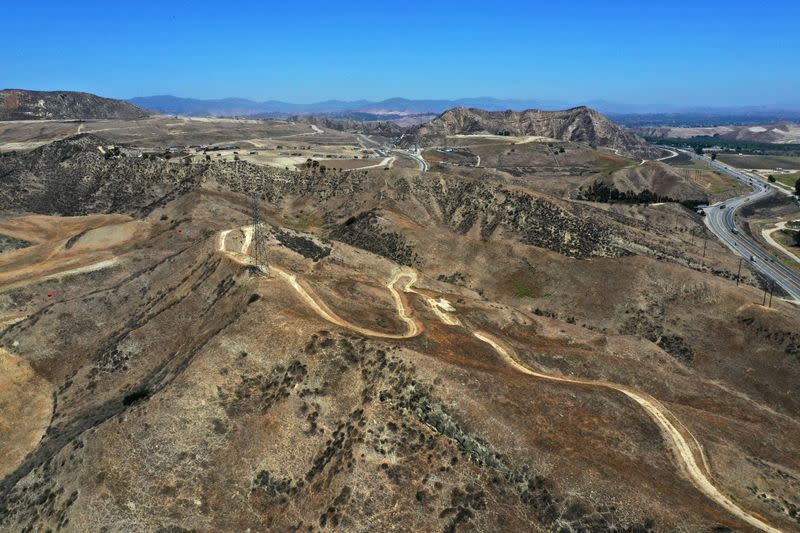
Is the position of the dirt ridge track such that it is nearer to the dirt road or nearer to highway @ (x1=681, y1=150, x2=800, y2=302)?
the dirt road

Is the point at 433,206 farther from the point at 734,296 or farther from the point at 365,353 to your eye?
the point at 365,353

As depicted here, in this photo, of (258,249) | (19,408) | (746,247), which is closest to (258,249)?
(258,249)

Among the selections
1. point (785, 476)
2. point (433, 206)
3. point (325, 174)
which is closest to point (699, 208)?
point (433, 206)

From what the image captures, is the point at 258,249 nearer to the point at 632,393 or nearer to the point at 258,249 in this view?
the point at 258,249

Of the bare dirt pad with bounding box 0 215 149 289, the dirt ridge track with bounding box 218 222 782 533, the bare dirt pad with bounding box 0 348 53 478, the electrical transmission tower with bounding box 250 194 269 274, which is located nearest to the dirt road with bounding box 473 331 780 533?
the dirt ridge track with bounding box 218 222 782 533

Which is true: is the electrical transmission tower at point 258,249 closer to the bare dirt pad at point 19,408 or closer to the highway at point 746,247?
the bare dirt pad at point 19,408

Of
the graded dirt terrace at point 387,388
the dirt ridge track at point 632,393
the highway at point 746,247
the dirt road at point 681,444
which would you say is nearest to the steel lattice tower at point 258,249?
the dirt ridge track at point 632,393
